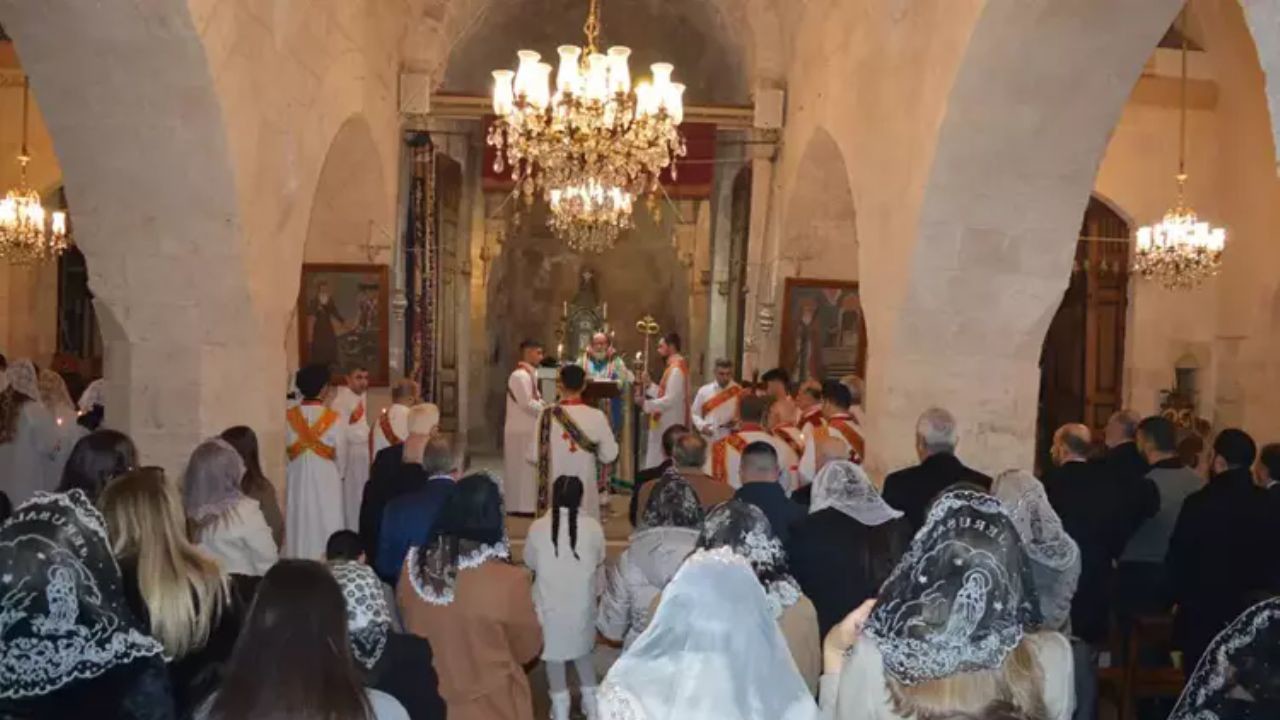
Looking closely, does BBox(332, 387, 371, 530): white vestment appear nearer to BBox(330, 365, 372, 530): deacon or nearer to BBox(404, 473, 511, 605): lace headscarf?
BBox(330, 365, 372, 530): deacon

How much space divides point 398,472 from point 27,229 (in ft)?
24.4

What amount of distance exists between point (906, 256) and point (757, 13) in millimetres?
5923

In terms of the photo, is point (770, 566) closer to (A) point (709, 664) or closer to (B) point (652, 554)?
(B) point (652, 554)

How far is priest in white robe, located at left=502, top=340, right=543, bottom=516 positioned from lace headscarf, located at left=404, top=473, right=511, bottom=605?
736cm

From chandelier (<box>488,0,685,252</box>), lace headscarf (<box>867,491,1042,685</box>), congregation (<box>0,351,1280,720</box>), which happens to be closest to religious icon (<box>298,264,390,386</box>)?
chandelier (<box>488,0,685,252</box>)

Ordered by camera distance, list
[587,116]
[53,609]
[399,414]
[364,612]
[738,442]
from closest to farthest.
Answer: [53,609] < [364,612] < [738,442] < [587,116] < [399,414]

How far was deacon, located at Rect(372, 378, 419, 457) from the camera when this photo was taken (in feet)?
31.4

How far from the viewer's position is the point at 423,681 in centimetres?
349

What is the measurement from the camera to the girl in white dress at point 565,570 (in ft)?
19.1

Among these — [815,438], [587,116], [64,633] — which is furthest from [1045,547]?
[587,116]

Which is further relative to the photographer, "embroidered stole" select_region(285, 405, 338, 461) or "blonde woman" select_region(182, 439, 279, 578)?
"embroidered stole" select_region(285, 405, 338, 461)

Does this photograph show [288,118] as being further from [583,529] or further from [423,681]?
[423,681]

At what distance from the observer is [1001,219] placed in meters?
8.11

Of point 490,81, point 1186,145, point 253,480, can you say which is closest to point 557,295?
point 490,81
